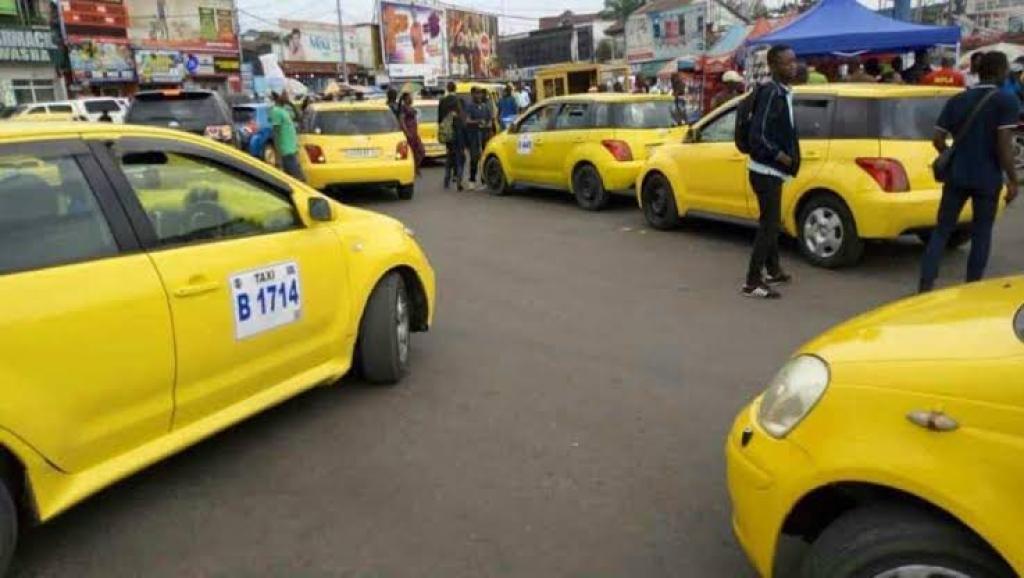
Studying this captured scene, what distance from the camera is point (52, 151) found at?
328 cm

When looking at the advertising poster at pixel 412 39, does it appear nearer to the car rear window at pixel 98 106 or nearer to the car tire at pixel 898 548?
the car rear window at pixel 98 106

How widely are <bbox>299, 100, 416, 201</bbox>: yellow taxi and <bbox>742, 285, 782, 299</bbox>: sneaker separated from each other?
7.06m

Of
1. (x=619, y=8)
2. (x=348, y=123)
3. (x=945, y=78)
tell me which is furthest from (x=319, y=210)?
(x=619, y=8)

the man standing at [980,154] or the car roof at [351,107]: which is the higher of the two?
the car roof at [351,107]

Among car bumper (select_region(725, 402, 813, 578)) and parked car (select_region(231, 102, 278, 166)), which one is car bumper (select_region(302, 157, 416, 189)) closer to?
parked car (select_region(231, 102, 278, 166))

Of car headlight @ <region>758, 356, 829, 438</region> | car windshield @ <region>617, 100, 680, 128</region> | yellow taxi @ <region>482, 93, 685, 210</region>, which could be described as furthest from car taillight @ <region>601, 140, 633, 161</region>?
car headlight @ <region>758, 356, 829, 438</region>

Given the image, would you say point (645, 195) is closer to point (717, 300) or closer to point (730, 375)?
point (717, 300)

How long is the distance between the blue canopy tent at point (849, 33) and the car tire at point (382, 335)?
12249 millimetres

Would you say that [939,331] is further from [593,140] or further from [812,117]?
[593,140]

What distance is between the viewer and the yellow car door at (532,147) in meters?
12.3

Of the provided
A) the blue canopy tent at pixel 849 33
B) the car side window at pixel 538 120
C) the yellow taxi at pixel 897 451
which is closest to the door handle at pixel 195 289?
the yellow taxi at pixel 897 451

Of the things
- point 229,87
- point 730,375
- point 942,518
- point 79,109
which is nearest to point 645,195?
point 730,375

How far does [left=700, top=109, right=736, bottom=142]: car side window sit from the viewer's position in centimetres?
873

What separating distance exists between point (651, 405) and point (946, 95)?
4.71m
